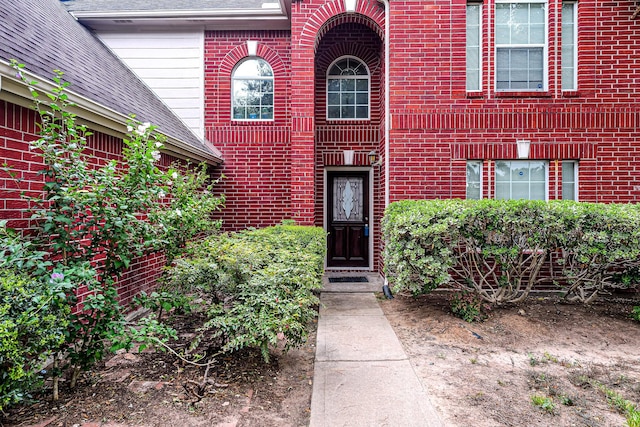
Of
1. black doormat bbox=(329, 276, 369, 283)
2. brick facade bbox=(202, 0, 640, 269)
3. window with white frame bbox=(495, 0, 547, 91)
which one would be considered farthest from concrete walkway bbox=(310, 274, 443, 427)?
window with white frame bbox=(495, 0, 547, 91)

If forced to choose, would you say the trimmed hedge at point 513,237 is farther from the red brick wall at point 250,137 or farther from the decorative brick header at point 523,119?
the red brick wall at point 250,137

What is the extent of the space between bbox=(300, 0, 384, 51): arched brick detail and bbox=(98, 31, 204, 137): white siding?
2586 millimetres

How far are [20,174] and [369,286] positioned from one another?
17.5 feet

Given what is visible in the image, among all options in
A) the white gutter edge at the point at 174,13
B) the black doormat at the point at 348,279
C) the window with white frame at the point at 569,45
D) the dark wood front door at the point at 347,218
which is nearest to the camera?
the window with white frame at the point at 569,45

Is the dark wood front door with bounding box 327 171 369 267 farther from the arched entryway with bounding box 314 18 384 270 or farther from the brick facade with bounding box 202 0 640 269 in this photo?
the brick facade with bounding box 202 0 640 269

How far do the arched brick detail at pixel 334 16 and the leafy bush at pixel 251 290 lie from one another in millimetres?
4816

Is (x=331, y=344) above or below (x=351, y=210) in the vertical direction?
below

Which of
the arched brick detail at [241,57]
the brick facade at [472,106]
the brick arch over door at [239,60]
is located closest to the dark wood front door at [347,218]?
the brick facade at [472,106]

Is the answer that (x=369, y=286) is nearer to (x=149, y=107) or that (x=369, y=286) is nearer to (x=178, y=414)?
(x=178, y=414)

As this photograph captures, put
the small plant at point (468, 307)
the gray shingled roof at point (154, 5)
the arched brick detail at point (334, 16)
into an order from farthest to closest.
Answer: the gray shingled roof at point (154, 5) → the arched brick detail at point (334, 16) → the small plant at point (468, 307)

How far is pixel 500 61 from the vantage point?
20.7 ft

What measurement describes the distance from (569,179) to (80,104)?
7590 mm

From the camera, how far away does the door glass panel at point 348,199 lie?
26.3 feet

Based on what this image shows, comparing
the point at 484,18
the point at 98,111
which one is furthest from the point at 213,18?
the point at 484,18
